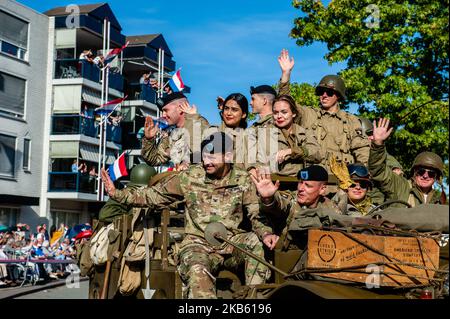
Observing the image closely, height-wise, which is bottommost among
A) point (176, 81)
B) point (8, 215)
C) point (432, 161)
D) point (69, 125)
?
point (432, 161)

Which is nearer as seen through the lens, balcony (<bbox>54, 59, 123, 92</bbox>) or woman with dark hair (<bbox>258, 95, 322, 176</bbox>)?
woman with dark hair (<bbox>258, 95, 322, 176</bbox>)

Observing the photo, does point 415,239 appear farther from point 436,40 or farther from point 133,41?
point 133,41

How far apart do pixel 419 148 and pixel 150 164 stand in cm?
1203

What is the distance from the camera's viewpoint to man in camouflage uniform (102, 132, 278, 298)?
6.38 metres

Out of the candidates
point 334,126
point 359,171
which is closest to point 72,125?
point 334,126

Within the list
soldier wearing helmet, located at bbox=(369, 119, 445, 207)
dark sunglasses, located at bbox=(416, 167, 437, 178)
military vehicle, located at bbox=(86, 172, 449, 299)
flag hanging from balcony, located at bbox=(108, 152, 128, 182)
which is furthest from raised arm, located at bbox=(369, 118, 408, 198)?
flag hanging from balcony, located at bbox=(108, 152, 128, 182)

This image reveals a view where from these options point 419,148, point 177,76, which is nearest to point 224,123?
point 177,76

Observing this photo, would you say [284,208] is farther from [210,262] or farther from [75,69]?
[75,69]

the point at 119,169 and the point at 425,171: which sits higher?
the point at 119,169

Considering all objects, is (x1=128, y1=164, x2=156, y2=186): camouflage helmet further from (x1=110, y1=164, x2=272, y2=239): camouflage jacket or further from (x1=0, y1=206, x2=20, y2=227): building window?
(x1=0, y1=206, x2=20, y2=227): building window

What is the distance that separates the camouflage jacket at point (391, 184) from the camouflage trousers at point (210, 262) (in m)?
1.44

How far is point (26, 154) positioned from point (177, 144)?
114ft

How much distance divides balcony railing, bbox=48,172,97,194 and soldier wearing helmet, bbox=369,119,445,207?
37209mm

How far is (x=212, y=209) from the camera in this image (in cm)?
695
